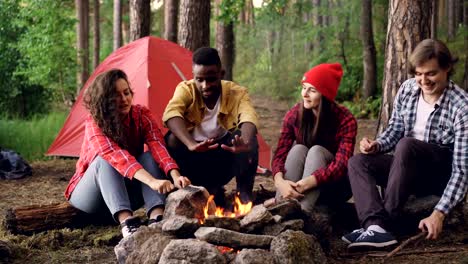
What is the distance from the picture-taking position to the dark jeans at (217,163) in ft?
15.6

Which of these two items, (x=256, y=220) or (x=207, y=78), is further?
(x=207, y=78)

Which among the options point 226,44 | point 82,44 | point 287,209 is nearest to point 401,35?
point 287,209

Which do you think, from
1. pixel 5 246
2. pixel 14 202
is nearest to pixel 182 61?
pixel 14 202

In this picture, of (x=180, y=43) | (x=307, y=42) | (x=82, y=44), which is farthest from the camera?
(x=307, y=42)

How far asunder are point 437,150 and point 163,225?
6.18 ft

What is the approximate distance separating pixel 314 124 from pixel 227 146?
650mm

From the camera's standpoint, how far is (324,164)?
4.48 meters

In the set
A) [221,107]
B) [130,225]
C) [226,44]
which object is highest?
[226,44]

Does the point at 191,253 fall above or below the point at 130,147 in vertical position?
below

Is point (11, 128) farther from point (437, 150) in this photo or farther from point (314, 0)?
point (314, 0)

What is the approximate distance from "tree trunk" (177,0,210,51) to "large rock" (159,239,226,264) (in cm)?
532

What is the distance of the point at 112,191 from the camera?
4.16m

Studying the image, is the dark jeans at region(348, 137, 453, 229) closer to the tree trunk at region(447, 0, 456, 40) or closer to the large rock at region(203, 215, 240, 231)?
the large rock at region(203, 215, 240, 231)

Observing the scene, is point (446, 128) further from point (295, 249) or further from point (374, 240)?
point (295, 249)
